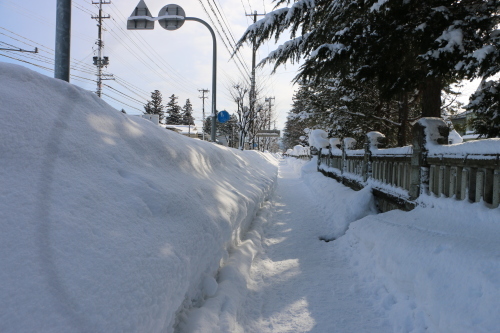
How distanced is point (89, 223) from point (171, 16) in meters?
8.06

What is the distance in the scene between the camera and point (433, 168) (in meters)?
4.03

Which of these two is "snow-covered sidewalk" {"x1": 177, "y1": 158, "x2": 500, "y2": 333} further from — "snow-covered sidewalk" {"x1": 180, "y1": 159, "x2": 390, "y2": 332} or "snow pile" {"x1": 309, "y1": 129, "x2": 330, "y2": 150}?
"snow pile" {"x1": 309, "y1": 129, "x2": 330, "y2": 150}

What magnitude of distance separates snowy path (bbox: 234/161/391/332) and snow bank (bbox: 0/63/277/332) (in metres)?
0.67

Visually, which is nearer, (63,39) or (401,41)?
(63,39)

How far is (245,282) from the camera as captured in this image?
127 inches

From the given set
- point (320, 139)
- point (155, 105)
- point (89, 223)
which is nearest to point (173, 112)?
point (155, 105)

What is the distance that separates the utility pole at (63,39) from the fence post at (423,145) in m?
5.35

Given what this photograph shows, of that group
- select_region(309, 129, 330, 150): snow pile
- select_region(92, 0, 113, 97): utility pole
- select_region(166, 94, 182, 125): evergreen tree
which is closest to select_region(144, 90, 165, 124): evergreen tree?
select_region(166, 94, 182, 125): evergreen tree

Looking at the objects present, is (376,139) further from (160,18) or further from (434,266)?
(160,18)

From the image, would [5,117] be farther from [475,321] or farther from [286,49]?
[286,49]

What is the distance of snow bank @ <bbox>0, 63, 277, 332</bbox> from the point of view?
1297 mm

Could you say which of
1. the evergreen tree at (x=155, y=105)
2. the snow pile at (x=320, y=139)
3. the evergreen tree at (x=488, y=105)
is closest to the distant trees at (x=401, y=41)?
the evergreen tree at (x=488, y=105)

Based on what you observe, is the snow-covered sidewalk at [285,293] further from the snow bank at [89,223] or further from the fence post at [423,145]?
the fence post at [423,145]

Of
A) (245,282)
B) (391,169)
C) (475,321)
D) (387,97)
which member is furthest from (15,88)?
(387,97)
